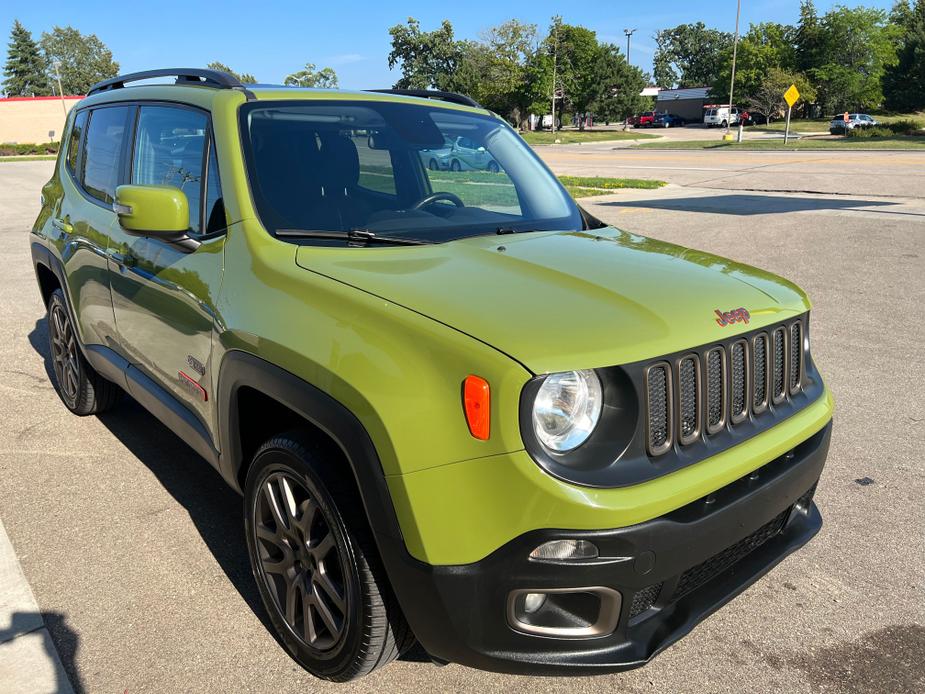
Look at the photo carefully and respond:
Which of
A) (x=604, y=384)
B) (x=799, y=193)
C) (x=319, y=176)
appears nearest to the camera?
(x=604, y=384)

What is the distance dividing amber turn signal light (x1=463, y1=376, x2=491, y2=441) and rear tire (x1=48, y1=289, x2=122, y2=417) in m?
3.31

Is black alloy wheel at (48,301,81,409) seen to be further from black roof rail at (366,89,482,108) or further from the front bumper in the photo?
the front bumper

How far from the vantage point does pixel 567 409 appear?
2.00m

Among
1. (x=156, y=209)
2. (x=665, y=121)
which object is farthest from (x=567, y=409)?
(x=665, y=121)

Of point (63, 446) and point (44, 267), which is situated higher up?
point (44, 267)

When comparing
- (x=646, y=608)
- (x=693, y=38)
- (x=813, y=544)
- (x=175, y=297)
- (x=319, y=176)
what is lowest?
(x=813, y=544)

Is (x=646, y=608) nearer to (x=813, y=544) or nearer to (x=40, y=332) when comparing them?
(x=813, y=544)

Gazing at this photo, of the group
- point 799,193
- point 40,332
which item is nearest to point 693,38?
point 799,193

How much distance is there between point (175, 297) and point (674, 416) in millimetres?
1955

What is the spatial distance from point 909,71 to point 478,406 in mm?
82967

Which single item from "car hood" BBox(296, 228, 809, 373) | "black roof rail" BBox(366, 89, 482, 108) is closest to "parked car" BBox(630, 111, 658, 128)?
"black roof rail" BBox(366, 89, 482, 108)

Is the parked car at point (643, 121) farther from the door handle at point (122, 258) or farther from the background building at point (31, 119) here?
the door handle at point (122, 258)

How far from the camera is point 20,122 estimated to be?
6353 cm

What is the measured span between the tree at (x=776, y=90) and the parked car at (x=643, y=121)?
33.5 feet
